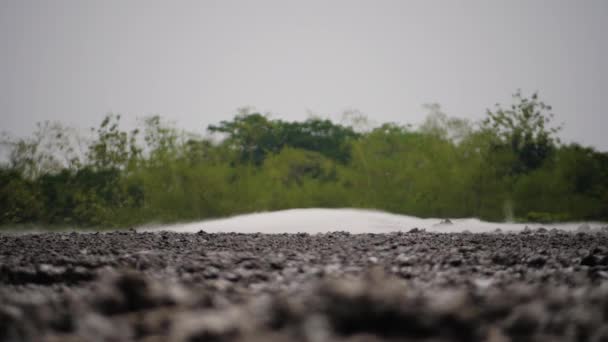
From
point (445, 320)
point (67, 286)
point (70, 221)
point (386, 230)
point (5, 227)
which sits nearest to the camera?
point (445, 320)

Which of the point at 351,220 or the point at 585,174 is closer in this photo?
the point at 351,220

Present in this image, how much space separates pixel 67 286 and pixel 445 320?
274cm

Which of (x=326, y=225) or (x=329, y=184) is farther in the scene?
(x=329, y=184)

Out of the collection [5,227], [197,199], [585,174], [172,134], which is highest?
[172,134]

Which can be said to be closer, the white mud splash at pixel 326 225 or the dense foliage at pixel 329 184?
the white mud splash at pixel 326 225

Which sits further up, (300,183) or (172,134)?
(172,134)

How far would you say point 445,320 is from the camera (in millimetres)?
1686

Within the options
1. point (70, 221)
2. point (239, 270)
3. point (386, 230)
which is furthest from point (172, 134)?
point (239, 270)

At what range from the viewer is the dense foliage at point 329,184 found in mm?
16578

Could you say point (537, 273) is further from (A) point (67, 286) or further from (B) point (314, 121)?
(B) point (314, 121)

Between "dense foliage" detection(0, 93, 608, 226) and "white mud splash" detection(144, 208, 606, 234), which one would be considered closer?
"white mud splash" detection(144, 208, 606, 234)

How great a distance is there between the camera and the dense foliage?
16578 millimetres

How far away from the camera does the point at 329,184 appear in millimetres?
19391

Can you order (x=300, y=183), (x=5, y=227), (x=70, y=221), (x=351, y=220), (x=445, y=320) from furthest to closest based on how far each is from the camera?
(x=300, y=183)
(x=70, y=221)
(x=5, y=227)
(x=351, y=220)
(x=445, y=320)
